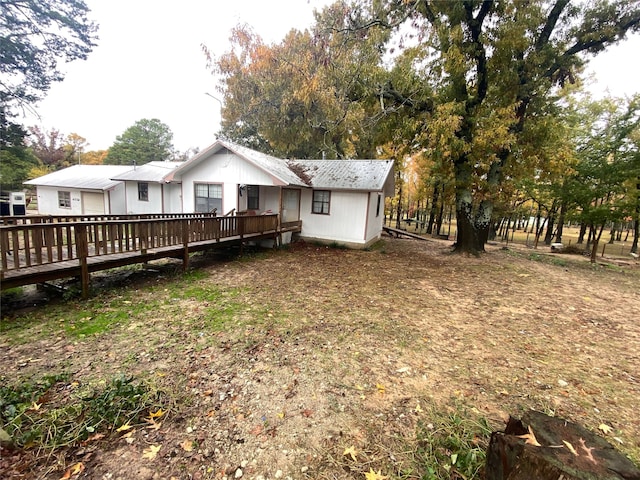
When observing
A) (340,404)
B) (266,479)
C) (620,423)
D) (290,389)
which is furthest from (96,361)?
(620,423)

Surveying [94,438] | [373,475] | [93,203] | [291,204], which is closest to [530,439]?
[373,475]

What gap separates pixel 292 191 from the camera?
46.8 ft

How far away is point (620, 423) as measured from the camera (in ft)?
9.32

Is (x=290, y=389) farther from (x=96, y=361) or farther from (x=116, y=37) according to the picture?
(x=116, y=37)

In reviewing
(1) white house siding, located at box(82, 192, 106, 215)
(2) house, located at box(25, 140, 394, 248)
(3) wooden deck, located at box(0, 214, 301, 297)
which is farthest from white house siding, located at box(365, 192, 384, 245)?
(1) white house siding, located at box(82, 192, 106, 215)

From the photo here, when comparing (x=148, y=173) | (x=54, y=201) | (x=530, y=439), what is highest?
(x=148, y=173)

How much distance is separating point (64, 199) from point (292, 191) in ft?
58.9

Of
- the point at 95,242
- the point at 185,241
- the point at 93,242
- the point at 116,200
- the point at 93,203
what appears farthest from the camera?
the point at 93,203

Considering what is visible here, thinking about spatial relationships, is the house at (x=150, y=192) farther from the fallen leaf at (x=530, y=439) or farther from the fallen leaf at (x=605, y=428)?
the fallen leaf at (x=605, y=428)

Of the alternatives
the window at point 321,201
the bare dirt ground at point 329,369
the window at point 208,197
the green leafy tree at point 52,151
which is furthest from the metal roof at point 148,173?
the green leafy tree at point 52,151

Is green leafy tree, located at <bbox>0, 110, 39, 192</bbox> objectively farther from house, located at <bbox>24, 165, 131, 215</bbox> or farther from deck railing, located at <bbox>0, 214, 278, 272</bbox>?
deck railing, located at <bbox>0, 214, 278, 272</bbox>

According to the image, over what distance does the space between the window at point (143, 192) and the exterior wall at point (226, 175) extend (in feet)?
18.2

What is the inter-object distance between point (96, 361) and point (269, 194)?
10.9 metres

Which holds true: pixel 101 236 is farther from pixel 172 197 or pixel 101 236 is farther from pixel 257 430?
pixel 172 197
